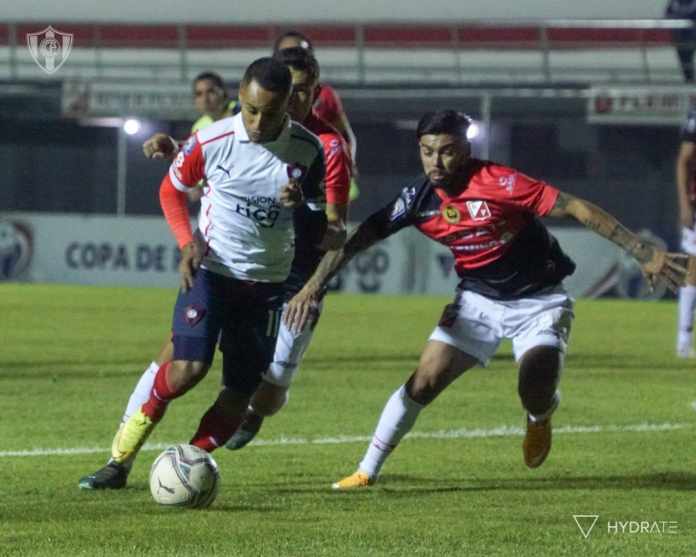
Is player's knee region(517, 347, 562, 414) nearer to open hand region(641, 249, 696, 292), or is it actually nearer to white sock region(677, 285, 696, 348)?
open hand region(641, 249, 696, 292)

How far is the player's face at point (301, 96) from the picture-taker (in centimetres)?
835

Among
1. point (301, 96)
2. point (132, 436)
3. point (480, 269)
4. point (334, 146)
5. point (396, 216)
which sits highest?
point (301, 96)

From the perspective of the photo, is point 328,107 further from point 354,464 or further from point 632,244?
point 632,244

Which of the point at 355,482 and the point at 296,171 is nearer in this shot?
the point at 296,171

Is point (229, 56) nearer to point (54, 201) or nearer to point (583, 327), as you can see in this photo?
point (54, 201)

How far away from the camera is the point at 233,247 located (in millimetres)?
7102

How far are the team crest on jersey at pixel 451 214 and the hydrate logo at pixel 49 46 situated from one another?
20.1 metres

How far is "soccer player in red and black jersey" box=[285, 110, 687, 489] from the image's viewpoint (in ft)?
24.3

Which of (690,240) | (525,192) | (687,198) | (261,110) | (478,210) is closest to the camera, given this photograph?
(261,110)

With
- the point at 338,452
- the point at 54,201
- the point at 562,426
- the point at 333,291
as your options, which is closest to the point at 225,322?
the point at 338,452

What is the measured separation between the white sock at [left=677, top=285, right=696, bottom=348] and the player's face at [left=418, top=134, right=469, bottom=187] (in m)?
7.47

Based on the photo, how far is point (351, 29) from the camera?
1366 inches

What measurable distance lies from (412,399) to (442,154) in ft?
3.78

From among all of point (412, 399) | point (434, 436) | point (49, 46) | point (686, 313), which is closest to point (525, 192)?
point (412, 399)
